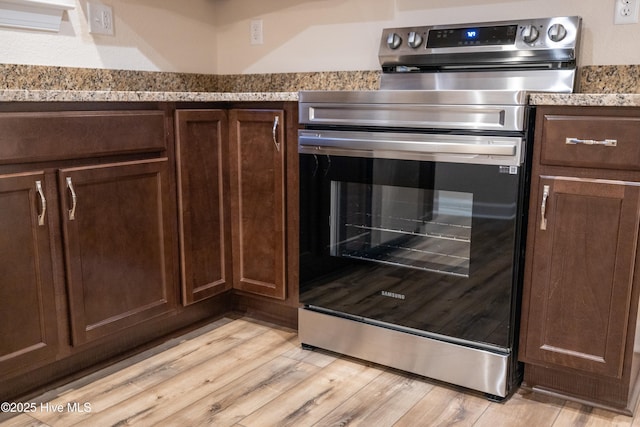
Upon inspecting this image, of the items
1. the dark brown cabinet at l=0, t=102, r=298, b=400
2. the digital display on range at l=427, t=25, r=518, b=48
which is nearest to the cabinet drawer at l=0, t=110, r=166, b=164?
the dark brown cabinet at l=0, t=102, r=298, b=400

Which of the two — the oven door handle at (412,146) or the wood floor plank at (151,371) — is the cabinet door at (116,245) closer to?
the wood floor plank at (151,371)

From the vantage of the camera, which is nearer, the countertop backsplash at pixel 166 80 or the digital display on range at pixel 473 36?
the digital display on range at pixel 473 36

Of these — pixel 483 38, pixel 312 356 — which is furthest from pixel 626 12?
pixel 312 356

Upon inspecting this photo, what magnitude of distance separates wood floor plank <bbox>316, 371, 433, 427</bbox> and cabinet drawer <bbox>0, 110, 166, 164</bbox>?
1.11m

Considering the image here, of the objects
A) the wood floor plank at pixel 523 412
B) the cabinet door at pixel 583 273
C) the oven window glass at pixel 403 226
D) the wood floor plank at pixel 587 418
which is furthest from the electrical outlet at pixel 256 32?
the wood floor plank at pixel 587 418

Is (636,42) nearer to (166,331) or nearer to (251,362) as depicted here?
(251,362)

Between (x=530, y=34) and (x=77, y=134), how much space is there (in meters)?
1.55

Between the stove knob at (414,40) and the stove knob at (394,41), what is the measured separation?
0.05 m

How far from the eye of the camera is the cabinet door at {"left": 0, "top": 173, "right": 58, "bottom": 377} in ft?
5.57

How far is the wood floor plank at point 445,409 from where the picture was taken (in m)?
1.74

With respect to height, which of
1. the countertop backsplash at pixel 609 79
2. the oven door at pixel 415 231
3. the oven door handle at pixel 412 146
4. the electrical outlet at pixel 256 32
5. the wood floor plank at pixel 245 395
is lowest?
the wood floor plank at pixel 245 395

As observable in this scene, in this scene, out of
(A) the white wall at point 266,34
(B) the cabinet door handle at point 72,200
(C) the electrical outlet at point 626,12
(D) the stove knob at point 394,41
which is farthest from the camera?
(D) the stove knob at point 394,41

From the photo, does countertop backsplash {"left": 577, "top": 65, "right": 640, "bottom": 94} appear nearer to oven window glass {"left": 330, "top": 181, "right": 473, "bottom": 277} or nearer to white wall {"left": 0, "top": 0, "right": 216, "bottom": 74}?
oven window glass {"left": 330, "top": 181, "right": 473, "bottom": 277}

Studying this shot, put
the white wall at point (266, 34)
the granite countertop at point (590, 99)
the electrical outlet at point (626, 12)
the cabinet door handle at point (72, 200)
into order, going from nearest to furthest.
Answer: the granite countertop at point (590, 99) < the cabinet door handle at point (72, 200) < the electrical outlet at point (626, 12) < the white wall at point (266, 34)
